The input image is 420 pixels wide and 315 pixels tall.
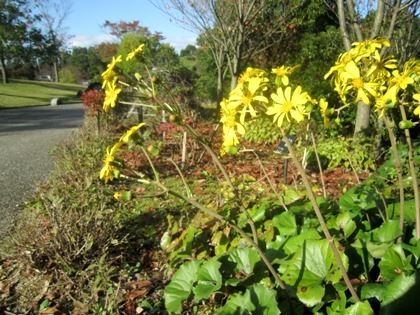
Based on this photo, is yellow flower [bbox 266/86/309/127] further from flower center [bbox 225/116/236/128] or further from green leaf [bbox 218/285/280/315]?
green leaf [bbox 218/285/280/315]

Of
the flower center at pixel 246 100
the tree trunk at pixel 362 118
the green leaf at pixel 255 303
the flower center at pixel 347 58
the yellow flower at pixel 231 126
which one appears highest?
the flower center at pixel 347 58

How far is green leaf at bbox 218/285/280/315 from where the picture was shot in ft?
4.77

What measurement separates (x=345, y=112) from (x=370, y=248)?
16.3ft

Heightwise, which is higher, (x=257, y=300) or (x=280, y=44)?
(x=280, y=44)

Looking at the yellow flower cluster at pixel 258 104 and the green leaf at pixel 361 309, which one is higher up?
the yellow flower cluster at pixel 258 104

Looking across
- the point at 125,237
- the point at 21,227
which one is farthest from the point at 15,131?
the point at 125,237

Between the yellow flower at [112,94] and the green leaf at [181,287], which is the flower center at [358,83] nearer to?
the yellow flower at [112,94]

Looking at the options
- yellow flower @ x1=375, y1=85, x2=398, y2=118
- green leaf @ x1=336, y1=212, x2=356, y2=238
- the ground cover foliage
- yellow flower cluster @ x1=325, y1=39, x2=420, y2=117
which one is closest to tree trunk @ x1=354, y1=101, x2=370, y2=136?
the ground cover foliage

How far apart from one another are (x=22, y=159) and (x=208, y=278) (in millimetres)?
5241

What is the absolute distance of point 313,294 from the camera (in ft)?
4.98

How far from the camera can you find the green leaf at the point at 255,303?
146 centimetres

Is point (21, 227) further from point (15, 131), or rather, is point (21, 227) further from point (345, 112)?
point (15, 131)

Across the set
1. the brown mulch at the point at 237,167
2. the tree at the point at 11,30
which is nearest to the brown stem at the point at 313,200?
the brown mulch at the point at 237,167

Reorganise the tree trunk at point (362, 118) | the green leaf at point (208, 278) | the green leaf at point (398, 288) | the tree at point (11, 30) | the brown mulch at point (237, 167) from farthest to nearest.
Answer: the tree at point (11, 30) < the tree trunk at point (362, 118) < the brown mulch at point (237, 167) < the green leaf at point (208, 278) < the green leaf at point (398, 288)
